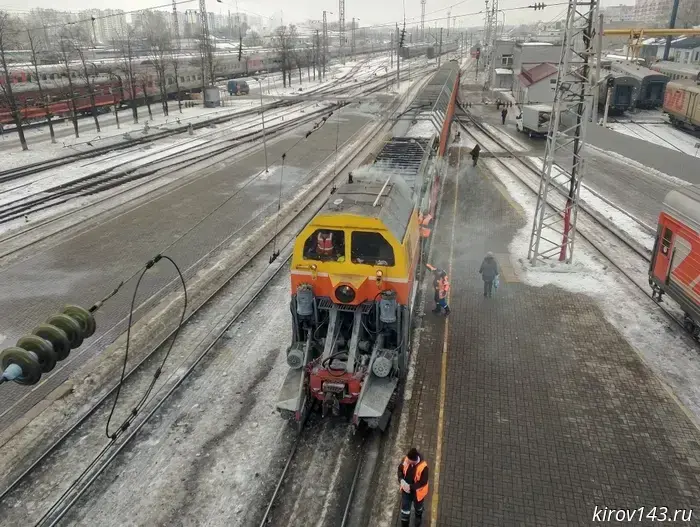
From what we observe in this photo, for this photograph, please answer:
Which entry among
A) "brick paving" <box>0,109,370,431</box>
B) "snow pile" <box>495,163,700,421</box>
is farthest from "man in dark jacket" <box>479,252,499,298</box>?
"brick paving" <box>0,109,370,431</box>

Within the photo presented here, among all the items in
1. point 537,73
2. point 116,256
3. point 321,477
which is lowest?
point 321,477

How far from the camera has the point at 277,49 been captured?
249ft

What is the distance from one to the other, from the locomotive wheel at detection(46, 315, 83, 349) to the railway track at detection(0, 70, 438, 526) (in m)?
4.50

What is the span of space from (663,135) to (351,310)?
120 ft

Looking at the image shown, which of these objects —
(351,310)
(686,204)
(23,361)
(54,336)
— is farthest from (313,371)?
(686,204)

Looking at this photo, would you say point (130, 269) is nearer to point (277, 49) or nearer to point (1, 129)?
point (1, 129)

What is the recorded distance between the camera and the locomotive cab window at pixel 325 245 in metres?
9.35

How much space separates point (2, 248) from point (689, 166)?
3274cm

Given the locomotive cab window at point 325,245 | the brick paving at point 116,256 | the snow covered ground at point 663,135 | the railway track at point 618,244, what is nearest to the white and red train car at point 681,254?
the railway track at point 618,244

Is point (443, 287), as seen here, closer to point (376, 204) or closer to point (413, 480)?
point (376, 204)

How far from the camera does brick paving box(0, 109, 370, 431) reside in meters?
13.1

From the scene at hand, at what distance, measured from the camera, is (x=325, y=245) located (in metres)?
9.37

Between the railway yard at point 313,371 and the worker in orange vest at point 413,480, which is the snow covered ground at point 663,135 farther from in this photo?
the worker in orange vest at point 413,480

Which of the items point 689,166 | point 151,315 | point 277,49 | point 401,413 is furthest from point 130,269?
point 277,49
